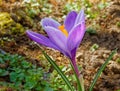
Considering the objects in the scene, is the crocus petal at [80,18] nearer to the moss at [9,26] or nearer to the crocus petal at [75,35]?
the crocus petal at [75,35]

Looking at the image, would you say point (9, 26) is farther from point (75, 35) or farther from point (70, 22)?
point (75, 35)

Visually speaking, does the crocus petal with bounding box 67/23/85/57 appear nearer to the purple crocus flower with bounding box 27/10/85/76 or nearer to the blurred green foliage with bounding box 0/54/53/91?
the purple crocus flower with bounding box 27/10/85/76

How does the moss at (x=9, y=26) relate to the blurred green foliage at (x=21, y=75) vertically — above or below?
above

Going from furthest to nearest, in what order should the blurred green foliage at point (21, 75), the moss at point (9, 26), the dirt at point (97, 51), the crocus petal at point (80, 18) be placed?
the moss at point (9, 26)
the dirt at point (97, 51)
the blurred green foliage at point (21, 75)
the crocus petal at point (80, 18)

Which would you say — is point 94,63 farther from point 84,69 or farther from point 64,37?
point 64,37

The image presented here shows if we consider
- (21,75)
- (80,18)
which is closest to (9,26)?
(21,75)

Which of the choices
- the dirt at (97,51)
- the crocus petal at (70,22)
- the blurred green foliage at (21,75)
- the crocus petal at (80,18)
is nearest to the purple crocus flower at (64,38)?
the crocus petal at (80,18)

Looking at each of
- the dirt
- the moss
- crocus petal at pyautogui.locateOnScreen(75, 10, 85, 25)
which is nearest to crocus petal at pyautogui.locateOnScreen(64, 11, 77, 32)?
crocus petal at pyautogui.locateOnScreen(75, 10, 85, 25)
